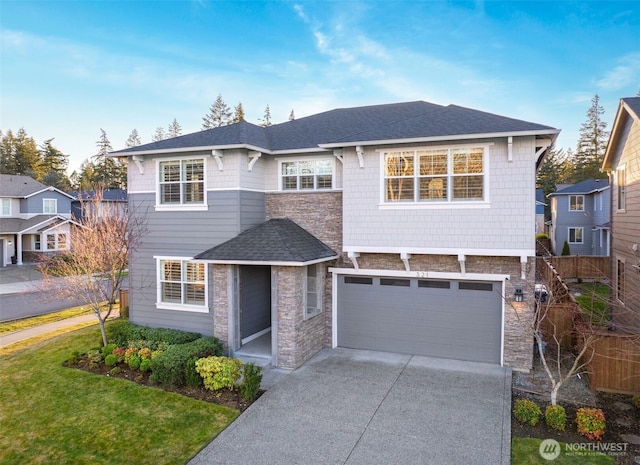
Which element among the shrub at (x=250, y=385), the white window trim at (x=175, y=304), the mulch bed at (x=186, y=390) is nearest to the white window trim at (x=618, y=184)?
the shrub at (x=250, y=385)

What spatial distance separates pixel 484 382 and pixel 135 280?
10.8 meters

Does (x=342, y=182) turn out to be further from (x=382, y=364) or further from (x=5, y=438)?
(x=5, y=438)

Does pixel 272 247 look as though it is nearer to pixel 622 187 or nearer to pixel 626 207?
pixel 626 207

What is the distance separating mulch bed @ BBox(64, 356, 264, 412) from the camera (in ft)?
27.1

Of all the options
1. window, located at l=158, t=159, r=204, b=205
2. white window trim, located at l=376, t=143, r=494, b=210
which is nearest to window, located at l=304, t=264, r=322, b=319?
white window trim, located at l=376, t=143, r=494, b=210

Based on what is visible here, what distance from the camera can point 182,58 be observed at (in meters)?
18.2

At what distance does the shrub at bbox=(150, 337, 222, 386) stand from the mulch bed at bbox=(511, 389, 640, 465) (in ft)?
23.1

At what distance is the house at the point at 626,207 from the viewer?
10.5 metres

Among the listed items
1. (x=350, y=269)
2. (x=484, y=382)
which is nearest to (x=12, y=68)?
(x=350, y=269)

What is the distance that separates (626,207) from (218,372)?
40.9ft

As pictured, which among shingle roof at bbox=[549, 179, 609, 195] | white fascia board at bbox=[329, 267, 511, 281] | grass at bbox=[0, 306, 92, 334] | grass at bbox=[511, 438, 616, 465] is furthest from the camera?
shingle roof at bbox=[549, 179, 609, 195]

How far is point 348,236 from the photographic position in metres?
11.0

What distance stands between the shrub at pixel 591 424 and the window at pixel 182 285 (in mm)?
9431

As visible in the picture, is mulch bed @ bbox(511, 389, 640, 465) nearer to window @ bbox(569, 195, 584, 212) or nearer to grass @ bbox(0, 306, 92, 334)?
grass @ bbox(0, 306, 92, 334)
